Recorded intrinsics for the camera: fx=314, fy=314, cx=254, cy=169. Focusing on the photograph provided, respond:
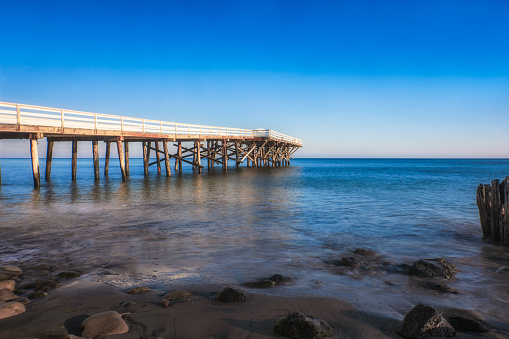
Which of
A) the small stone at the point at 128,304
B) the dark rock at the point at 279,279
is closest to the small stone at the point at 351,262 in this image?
the dark rock at the point at 279,279

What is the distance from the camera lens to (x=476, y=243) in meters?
7.79

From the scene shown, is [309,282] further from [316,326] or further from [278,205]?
[278,205]

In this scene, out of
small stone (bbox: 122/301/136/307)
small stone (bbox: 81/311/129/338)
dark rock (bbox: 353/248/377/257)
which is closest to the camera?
small stone (bbox: 81/311/129/338)

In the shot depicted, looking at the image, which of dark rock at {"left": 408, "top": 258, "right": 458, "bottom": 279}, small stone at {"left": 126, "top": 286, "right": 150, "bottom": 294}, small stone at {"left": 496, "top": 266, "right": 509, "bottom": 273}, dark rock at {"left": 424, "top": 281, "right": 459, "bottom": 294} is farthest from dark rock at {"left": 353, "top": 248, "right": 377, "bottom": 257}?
small stone at {"left": 126, "top": 286, "right": 150, "bottom": 294}

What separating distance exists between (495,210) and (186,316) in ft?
25.7

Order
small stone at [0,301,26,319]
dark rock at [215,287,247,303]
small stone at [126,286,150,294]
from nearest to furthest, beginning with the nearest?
small stone at [0,301,26,319]
dark rock at [215,287,247,303]
small stone at [126,286,150,294]

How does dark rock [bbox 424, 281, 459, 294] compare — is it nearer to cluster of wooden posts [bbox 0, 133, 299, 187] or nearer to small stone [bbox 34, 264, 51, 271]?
small stone [bbox 34, 264, 51, 271]

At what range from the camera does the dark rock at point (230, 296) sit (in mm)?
4055

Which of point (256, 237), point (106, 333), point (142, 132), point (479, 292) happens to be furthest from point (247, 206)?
point (142, 132)

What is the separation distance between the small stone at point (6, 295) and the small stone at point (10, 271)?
2.62 feet

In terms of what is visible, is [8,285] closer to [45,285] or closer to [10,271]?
[45,285]

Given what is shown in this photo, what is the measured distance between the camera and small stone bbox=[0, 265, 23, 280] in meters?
5.01

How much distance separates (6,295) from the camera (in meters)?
4.15

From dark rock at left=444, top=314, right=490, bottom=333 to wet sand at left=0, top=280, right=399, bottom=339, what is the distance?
624 mm
